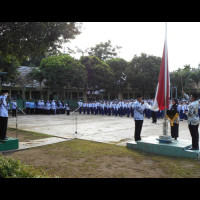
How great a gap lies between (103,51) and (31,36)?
34716 mm

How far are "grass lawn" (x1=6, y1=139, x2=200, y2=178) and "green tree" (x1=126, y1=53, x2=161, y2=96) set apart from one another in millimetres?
24374

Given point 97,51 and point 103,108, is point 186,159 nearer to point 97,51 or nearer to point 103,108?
point 103,108

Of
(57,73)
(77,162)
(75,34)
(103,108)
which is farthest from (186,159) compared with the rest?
(57,73)

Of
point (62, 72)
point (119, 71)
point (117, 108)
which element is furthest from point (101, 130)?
point (119, 71)

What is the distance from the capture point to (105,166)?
5695 millimetres

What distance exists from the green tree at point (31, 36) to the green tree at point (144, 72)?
20817 millimetres

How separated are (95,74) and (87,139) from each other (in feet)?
67.3

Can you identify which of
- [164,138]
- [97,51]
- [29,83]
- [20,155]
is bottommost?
[20,155]

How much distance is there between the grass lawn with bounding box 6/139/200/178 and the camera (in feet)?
16.9

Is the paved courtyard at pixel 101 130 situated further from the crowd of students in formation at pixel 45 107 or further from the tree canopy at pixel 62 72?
the tree canopy at pixel 62 72

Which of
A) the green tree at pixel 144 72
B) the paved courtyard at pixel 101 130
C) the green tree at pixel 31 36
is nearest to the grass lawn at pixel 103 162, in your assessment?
the paved courtyard at pixel 101 130

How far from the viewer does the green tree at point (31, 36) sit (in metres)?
9.44

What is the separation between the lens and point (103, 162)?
6.06 meters

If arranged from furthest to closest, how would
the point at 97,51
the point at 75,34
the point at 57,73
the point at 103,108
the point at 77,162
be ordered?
the point at 97,51 → the point at 57,73 → the point at 103,108 → the point at 75,34 → the point at 77,162
